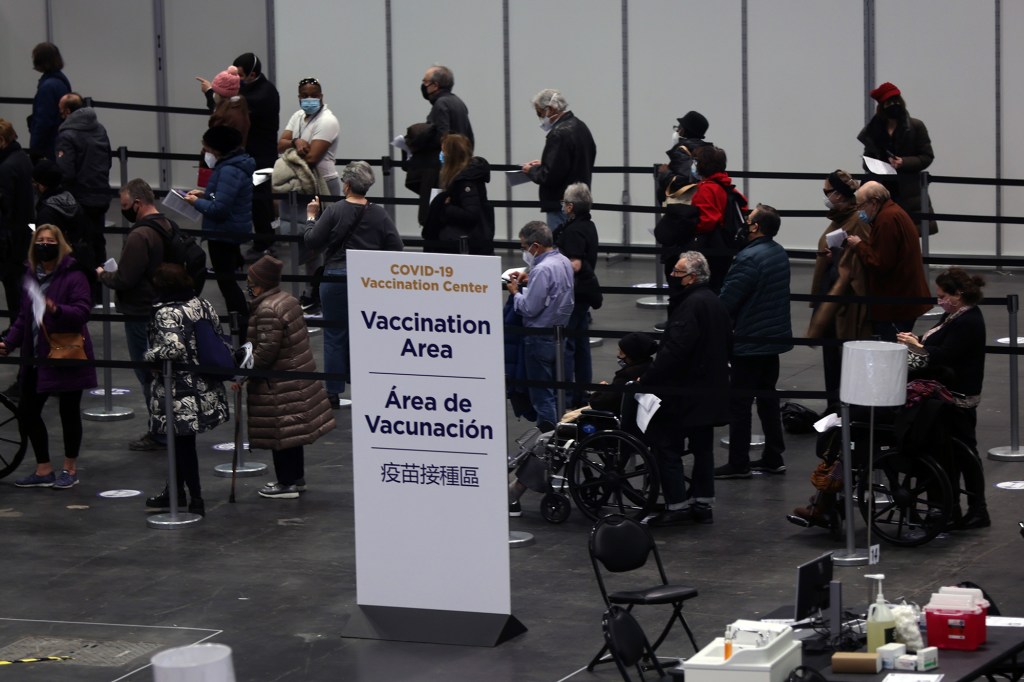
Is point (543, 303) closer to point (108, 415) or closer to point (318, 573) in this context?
point (318, 573)

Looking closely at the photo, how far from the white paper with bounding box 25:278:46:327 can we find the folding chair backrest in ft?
16.5

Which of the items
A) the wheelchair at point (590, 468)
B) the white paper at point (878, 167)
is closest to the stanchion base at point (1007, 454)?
the wheelchair at point (590, 468)

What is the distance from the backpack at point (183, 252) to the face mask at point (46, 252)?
2.78 feet

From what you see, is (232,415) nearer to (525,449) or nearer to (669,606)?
(525,449)

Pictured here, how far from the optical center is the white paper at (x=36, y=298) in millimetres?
12117

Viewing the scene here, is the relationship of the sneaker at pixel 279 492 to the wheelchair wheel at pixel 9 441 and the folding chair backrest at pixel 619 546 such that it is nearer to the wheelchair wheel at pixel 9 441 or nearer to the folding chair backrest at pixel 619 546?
the wheelchair wheel at pixel 9 441

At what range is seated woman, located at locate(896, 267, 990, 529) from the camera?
34.8 ft

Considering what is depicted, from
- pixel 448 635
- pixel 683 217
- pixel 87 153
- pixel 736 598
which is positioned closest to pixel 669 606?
pixel 736 598

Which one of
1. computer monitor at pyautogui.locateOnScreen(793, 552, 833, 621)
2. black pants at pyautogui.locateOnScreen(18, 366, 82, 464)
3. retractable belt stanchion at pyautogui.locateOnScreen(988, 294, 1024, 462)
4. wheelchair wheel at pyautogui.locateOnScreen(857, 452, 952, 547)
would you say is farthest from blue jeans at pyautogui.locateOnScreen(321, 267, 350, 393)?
computer monitor at pyautogui.locateOnScreen(793, 552, 833, 621)

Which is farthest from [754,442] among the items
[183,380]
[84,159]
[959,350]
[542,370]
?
[84,159]

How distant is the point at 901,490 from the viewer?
1030 centimetres

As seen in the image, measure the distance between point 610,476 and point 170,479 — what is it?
276 cm

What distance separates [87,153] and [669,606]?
8855 millimetres

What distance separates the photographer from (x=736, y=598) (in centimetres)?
955
